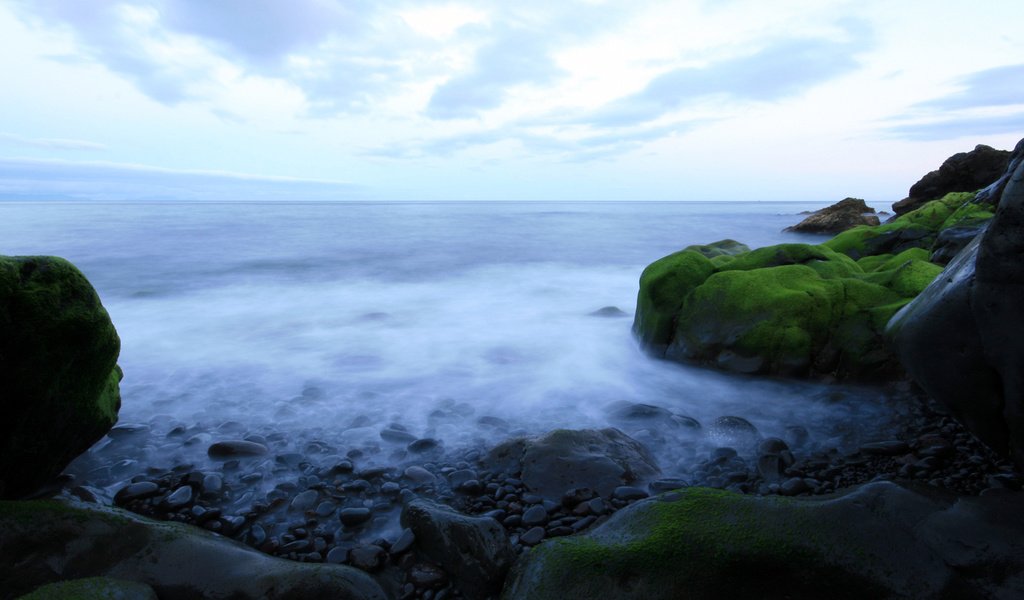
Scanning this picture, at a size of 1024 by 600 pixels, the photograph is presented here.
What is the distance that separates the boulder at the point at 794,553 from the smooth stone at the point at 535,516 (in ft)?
2.43

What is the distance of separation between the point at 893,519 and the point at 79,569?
17.2ft

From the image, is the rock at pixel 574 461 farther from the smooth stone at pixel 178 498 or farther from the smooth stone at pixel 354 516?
the smooth stone at pixel 178 498

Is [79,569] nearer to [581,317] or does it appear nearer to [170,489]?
[170,489]

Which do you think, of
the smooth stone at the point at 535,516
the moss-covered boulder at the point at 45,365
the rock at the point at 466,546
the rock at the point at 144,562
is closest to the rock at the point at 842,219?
the smooth stone at the point at 535,516

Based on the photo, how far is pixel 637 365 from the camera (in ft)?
28.6

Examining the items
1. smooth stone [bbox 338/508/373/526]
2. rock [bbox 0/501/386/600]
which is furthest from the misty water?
rock [bbox 0/501/386/600]

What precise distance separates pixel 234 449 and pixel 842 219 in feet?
133

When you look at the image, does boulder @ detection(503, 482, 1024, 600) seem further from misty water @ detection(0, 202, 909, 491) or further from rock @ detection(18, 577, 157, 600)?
rock @ detection(18, 577, 157, 600)

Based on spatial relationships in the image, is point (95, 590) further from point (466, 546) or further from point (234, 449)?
point (234, 449)

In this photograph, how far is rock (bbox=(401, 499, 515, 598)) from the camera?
148 inches

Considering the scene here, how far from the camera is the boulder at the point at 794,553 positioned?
10.8 ft

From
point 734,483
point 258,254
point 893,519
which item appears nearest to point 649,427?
point 734,483

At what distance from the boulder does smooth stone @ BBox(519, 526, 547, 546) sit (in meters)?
0.50

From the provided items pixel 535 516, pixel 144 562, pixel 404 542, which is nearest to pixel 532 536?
pixel 535 516
